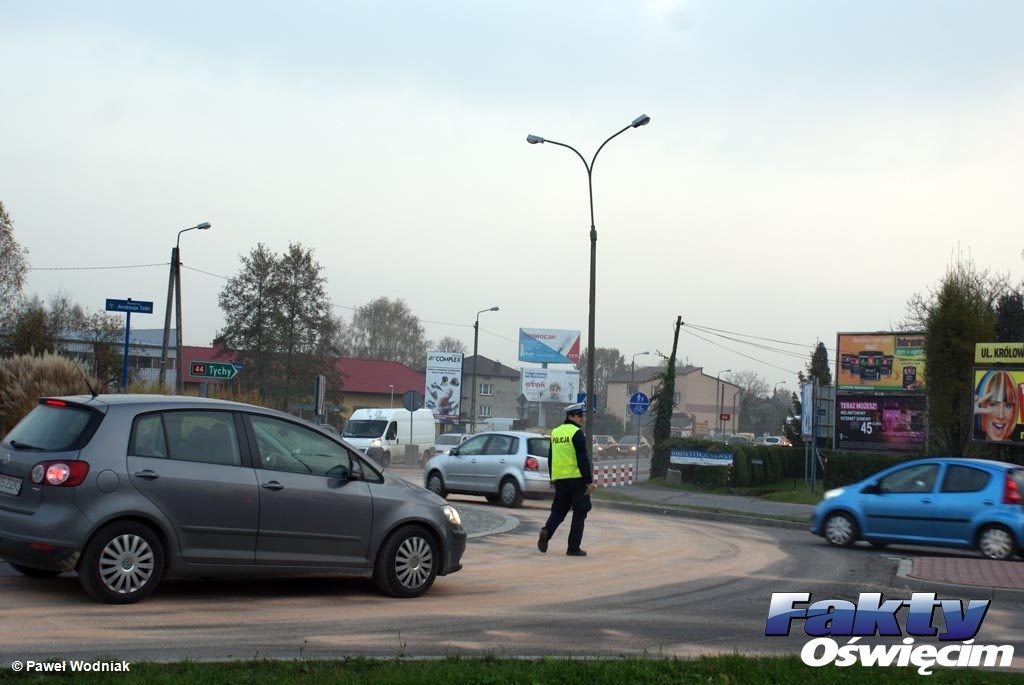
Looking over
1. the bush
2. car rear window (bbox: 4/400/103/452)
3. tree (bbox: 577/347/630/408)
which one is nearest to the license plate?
car rear window (bbox: 4/400/103/452)

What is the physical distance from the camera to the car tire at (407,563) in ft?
32.8

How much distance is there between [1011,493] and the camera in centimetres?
1638

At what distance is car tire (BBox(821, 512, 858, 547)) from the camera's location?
704 inches

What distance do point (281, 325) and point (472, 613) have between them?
72.4 m

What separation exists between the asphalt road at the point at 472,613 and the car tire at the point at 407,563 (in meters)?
0.16

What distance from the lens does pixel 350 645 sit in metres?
7.61

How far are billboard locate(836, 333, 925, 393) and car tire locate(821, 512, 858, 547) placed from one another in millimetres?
27149

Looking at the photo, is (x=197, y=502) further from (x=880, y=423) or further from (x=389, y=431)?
(x=389, y=431)

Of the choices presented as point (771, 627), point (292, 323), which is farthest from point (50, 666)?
point (292, 323)

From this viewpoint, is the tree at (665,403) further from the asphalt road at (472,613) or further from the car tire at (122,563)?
the car tire at (122,563)

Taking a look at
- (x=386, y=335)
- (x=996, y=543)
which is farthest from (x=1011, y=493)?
(x=386, y=335)

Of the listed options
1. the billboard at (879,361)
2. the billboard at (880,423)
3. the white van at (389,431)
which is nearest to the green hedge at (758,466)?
the billboard at (880,423)

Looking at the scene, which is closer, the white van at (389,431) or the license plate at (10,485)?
the license plate at (10,485)

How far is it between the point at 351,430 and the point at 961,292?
26297mm
